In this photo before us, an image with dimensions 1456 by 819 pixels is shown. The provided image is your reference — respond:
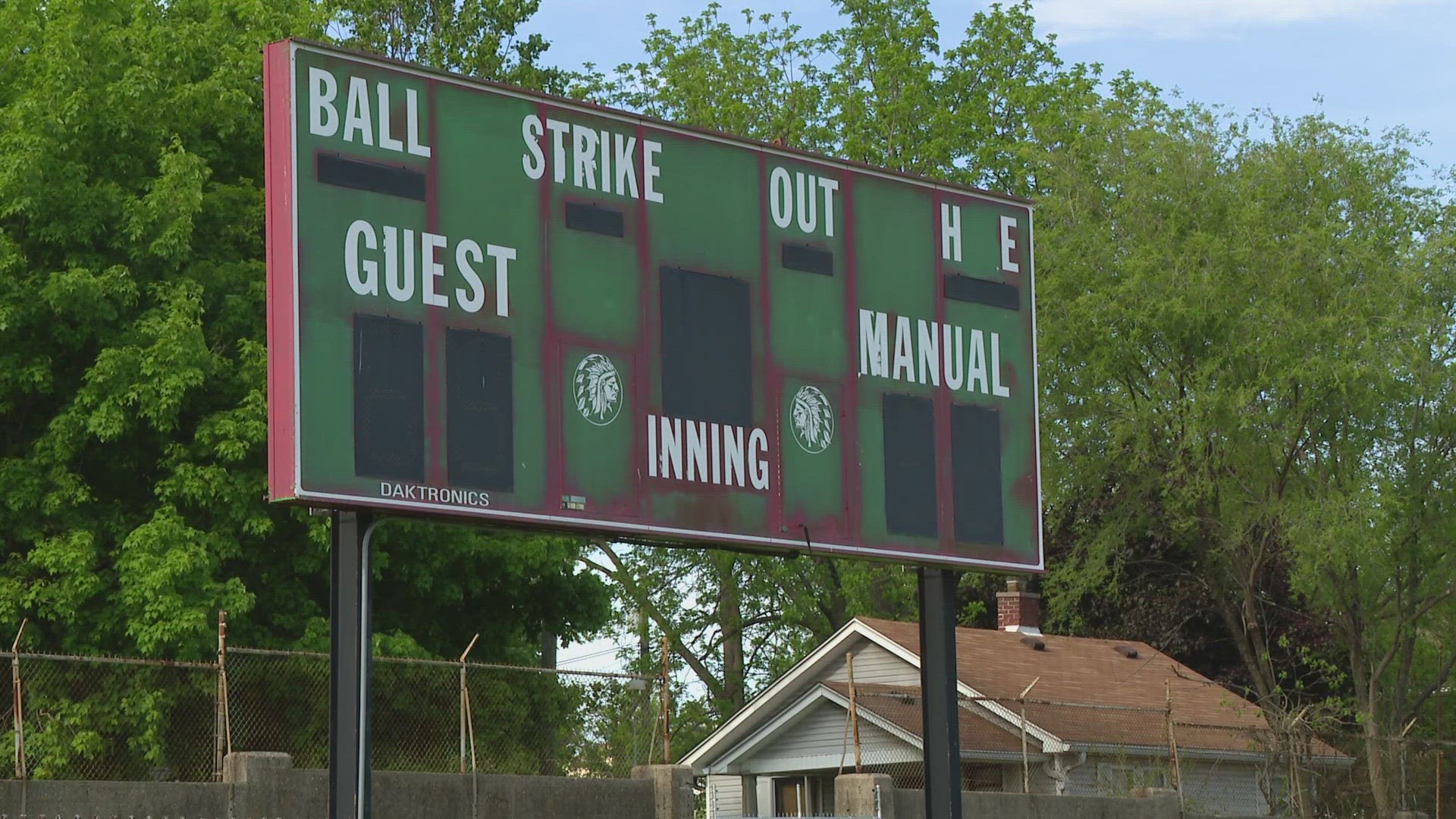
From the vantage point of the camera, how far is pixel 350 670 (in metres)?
12.1

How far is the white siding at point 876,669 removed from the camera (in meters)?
29.6

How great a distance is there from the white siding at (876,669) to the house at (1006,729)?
0.02 metres

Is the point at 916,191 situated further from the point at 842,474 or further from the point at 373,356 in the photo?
the point at 373,356

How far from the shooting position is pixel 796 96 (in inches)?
1646

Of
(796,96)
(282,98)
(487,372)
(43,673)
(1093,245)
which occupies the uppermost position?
(796,96)

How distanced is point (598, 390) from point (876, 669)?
1755cm

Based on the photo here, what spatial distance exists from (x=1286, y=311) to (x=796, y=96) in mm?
18108

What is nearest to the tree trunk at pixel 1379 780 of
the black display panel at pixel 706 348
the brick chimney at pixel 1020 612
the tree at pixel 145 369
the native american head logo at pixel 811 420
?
the brick chimney at pixel 1020 612

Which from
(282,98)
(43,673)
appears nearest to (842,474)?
(282,98)

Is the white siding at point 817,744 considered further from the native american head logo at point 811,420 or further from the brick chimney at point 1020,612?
the native american head logo at point 811,420

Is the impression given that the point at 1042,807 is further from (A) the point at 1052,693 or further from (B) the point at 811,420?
(B) the point at 811,420

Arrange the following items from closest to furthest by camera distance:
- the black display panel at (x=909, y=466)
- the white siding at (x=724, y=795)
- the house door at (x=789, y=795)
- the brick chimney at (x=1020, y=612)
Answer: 1. the black display panel at (x=909, y=466)
2. the house door at (x=789, y=795)
3. the white siding at (x=724, y=795)
4. the brick chimney at (x=1020, y=612)

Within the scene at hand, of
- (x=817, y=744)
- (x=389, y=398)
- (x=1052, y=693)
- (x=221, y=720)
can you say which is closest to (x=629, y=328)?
(x=389, y=398)

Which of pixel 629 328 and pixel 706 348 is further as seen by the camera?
pixel 706 348
